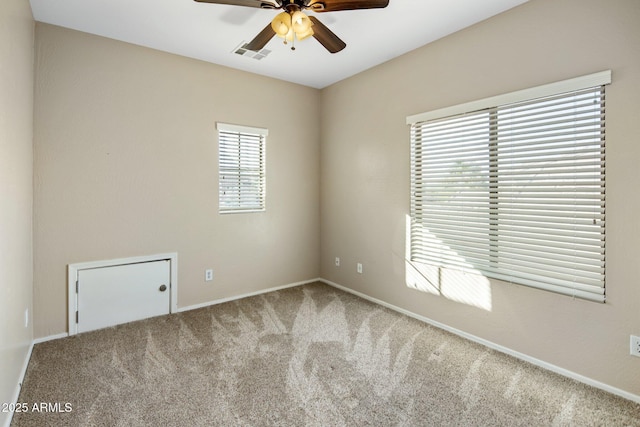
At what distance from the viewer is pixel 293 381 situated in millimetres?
2234

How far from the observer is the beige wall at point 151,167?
9.24 feet

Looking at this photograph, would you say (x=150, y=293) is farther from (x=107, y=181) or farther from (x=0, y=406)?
(x=0, y=406)

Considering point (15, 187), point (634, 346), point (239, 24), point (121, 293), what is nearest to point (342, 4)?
point (239, 24)

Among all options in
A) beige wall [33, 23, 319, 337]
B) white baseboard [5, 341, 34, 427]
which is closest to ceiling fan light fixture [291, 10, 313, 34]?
beige wall [33, 23, 319, 337]

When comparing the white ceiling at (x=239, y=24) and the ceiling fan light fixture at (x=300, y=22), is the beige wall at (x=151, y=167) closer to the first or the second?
the white ceiling at (x=239, y=24)

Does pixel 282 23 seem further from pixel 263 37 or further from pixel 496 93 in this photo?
pixel 496 93

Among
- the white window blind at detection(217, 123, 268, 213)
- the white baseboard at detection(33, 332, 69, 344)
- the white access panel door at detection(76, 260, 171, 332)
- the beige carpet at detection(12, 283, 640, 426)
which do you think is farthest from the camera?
the white window blind at detection(217, 123, 268, 213)

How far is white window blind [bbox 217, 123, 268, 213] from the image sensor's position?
3.75 meters

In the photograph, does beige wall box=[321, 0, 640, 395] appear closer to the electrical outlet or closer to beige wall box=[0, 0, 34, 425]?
the electrical outlet

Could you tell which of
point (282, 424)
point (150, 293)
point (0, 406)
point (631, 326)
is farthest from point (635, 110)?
point (150, 293)

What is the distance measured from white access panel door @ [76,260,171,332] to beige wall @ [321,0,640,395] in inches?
82.8

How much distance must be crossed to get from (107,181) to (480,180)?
328 cm

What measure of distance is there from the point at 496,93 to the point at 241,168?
2.66 metres

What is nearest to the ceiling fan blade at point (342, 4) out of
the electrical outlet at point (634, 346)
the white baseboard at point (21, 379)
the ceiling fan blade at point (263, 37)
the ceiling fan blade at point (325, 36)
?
the ceiling fan blade at point (325, 36)
